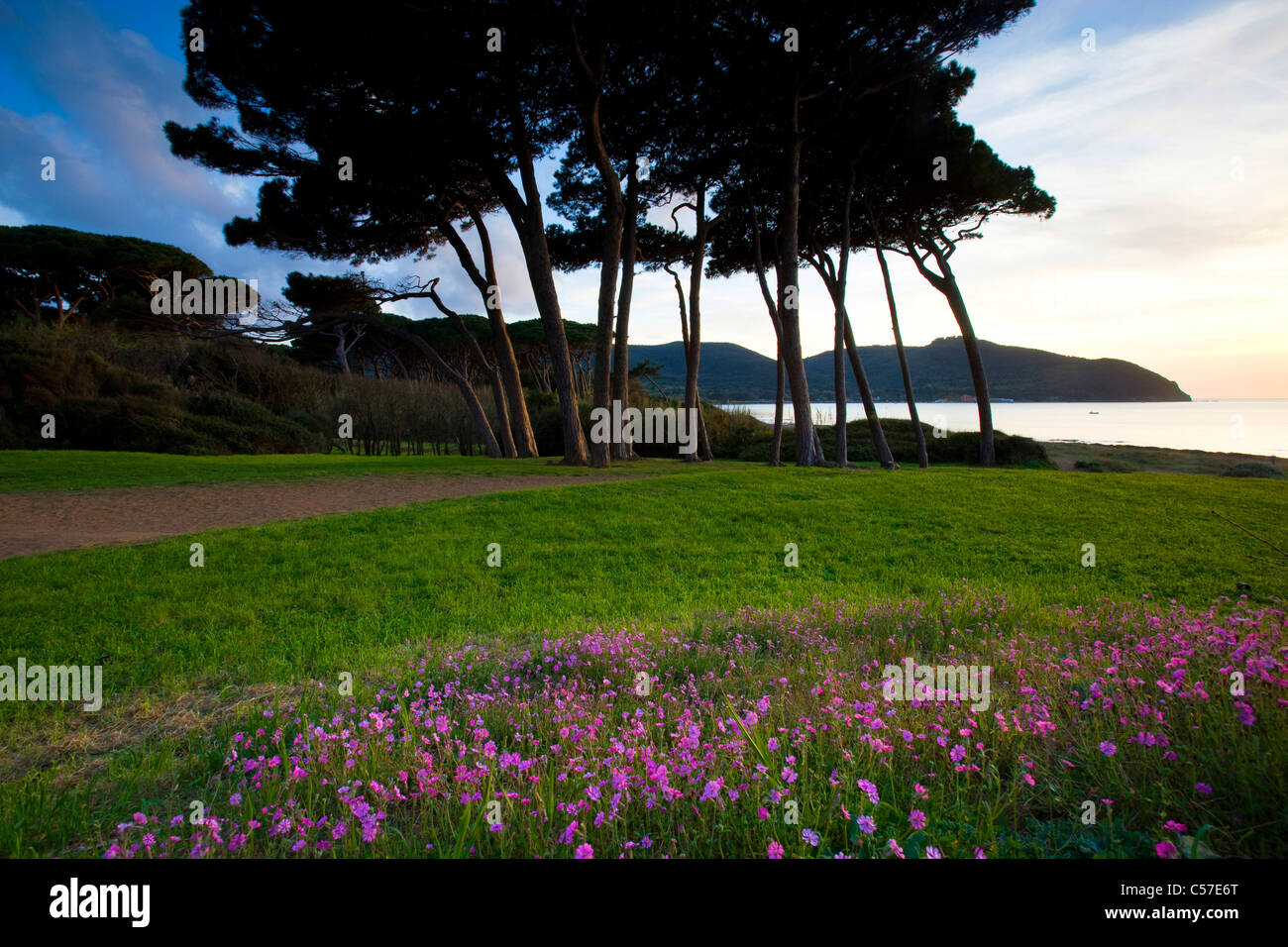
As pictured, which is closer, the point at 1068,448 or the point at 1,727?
the point at 1,727

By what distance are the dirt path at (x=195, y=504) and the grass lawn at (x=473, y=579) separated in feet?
4.10

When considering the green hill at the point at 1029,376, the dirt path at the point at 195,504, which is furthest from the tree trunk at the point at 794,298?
the green hill at the point at 1029,376

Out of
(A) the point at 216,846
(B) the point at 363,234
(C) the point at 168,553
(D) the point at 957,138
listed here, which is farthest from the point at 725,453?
(A) the point at 216,846

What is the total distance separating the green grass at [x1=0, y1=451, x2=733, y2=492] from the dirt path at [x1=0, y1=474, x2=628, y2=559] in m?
0.95

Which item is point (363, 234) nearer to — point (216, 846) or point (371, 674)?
point (371, 674)

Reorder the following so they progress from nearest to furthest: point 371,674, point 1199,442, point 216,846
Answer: point 216,846 < point 371,674 < point 1199,442

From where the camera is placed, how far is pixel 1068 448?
89.0 feet

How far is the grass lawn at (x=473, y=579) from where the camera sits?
11.1 feet

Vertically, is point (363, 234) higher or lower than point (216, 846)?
higher

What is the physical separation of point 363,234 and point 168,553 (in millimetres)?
13917

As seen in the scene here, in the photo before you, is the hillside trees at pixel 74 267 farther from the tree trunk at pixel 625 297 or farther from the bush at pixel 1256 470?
the bush at pixel 1256 470

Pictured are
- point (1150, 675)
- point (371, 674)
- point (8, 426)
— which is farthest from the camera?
point (8, 426)

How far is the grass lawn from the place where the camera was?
3.37 m

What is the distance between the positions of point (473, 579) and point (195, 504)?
7.76 metres
